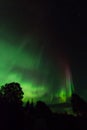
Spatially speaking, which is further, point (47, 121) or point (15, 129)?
point (47, 121)

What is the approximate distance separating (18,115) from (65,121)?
24.9 metres

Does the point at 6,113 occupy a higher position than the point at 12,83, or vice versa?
the point at 12,83

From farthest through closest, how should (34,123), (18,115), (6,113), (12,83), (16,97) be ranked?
(12,83)
(16,97)
(34,123)
(18,115)
(6,113)

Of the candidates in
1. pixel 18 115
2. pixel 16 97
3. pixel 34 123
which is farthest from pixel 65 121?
pixel 16 97

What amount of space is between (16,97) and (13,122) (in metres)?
66.9

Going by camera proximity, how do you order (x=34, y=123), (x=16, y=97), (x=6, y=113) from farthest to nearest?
1. (x=16, y=97)
2. (x=34, y=123)
3. (x=6, y=113)

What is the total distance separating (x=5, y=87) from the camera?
4867 inches

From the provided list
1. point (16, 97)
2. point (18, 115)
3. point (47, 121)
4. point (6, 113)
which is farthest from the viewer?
point (16, 97)

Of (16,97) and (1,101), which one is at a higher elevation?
(16,97)

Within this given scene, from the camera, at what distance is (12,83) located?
124688 mm

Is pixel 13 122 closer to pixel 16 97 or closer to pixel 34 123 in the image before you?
pixel 34 123

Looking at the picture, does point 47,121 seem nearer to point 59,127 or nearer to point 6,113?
point 59,127

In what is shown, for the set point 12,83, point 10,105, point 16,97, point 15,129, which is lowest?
point 15,129

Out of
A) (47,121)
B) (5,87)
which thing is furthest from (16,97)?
(47,121)
